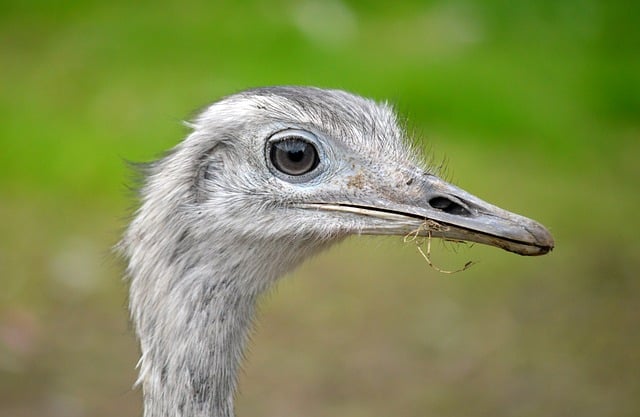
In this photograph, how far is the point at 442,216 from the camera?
2529 millimetres

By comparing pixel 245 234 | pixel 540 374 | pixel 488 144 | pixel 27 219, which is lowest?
pixel 245 234

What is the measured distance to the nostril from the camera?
2.55 metres

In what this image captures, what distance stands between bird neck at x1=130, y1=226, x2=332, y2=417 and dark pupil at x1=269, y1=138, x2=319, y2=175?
0.19m

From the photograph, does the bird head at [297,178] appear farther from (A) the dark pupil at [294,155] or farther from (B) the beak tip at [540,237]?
(B) the beak tip at [540,237]

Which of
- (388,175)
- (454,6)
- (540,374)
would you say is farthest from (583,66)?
(388,175)

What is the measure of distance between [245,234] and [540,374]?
2.64 m

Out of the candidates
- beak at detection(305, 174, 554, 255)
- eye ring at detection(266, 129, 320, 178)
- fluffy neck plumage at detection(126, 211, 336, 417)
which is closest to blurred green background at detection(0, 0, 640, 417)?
fluffy neck plumage at detection(126, 211, 336, 417)

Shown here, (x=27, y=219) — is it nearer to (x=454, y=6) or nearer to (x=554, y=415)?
(x=554, y=415)

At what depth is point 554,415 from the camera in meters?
4.64

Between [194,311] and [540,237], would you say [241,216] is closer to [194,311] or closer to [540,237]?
[194,311]

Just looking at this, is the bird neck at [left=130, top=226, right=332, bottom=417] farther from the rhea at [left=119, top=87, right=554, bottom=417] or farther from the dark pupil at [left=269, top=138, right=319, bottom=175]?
the dark pupil at [left=269, top=138, right=319, bottom=175]

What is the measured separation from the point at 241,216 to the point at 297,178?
0.16m

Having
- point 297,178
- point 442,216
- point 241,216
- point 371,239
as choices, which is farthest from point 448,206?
point 371,239

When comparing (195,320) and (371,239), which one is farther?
(371,239)
